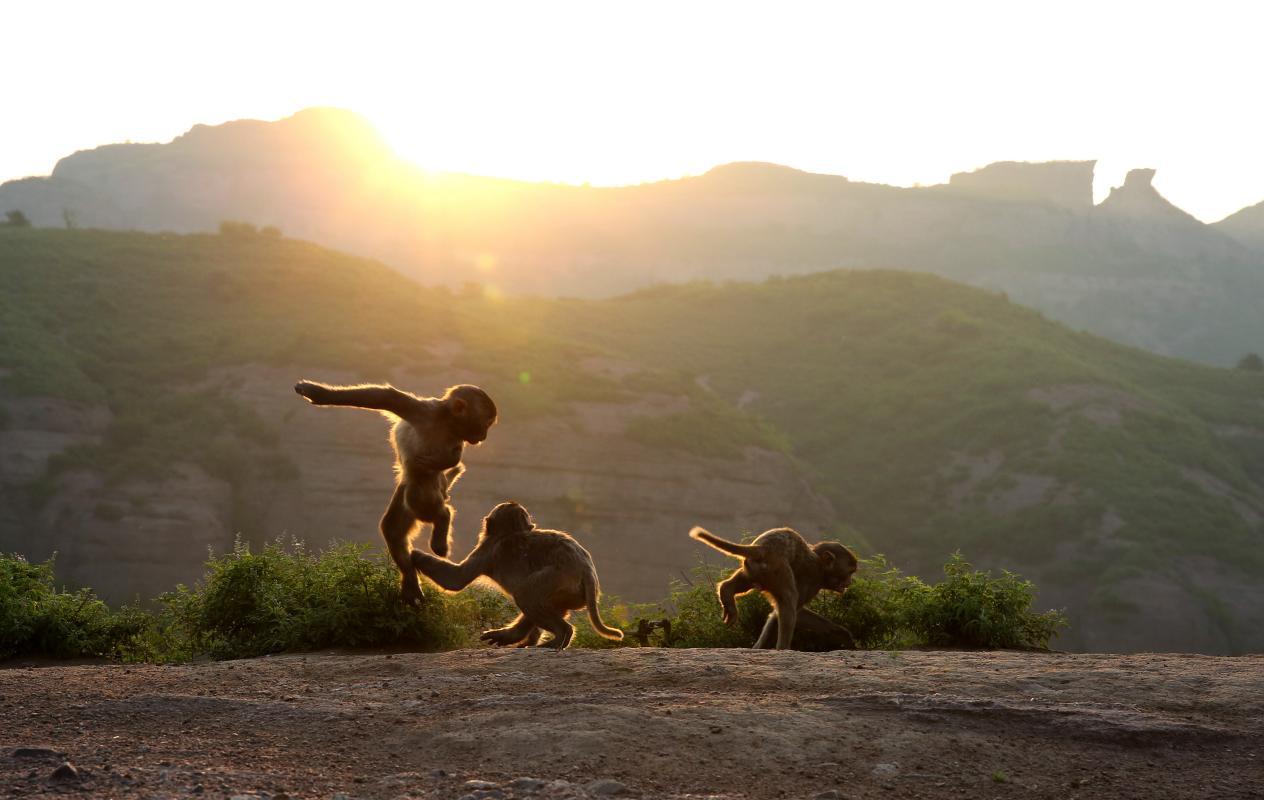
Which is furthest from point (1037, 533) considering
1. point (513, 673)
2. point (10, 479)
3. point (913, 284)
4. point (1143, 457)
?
point (513, 673)

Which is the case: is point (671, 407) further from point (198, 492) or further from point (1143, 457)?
point (1143, 457)

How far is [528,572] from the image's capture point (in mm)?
9305

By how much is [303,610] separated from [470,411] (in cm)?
258

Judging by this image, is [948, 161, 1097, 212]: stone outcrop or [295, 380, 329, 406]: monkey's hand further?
[948, 161, 1097, 212]: stone outcrop

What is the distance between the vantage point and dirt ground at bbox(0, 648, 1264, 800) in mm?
5141

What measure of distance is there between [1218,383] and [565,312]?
4109cm

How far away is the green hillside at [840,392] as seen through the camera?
44.3 metres

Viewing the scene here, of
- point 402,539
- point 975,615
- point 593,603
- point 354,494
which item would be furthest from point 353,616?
point 354,494

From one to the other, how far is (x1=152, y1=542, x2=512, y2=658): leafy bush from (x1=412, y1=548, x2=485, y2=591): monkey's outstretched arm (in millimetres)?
798

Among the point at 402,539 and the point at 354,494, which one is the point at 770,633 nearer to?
the point at 402,539

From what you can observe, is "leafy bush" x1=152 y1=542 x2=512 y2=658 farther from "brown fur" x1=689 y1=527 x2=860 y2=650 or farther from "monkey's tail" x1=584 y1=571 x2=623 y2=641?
"brown fur" x1=689 y1=527 x2=860 y2=650

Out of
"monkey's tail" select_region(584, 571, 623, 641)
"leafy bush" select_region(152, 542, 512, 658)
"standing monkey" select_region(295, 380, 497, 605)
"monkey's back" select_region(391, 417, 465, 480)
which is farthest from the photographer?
"leafy bush" select_region(152, 542, 512, 658)

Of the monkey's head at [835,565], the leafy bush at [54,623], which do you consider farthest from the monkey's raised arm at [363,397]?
the monkey's head at [835,565]

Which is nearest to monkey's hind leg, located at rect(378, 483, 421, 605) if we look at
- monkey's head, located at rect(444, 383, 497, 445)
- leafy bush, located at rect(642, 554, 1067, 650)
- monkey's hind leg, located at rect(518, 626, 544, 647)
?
monkey's head, located at rect(444, 383, 497, 445)
